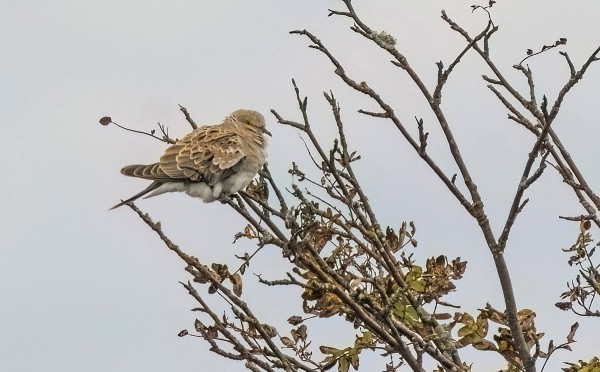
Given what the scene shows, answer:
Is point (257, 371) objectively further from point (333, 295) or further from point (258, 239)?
point (258, 239)

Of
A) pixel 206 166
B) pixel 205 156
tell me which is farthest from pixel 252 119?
pixel 206 166

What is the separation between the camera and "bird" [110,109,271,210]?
23.1 ft

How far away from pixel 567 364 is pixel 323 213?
55.9 inches

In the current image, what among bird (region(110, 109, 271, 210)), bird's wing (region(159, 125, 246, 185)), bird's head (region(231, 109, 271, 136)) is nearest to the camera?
bird (region(110, 109, 271, 210))

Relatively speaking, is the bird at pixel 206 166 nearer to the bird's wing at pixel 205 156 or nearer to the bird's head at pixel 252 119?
the bird's wing at pixel 205 156

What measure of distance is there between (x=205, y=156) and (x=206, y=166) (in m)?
0.15

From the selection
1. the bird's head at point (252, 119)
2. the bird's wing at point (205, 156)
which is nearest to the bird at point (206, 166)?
the bird's wing at point (205, 156)

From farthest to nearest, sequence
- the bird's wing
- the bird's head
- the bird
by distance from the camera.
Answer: the bird's head < the bird's wing < the bird

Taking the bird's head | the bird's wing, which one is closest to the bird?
the bird's wing

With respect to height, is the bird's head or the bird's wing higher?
the bird's head

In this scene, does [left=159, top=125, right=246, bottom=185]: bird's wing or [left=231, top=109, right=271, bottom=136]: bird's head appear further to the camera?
[left=231, top=109, right=271, bottom=136]: bird's head

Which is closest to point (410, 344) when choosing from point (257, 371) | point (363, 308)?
point (363, 308)

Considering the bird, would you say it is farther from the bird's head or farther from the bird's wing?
the bird's head

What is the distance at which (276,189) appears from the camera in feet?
15.2
